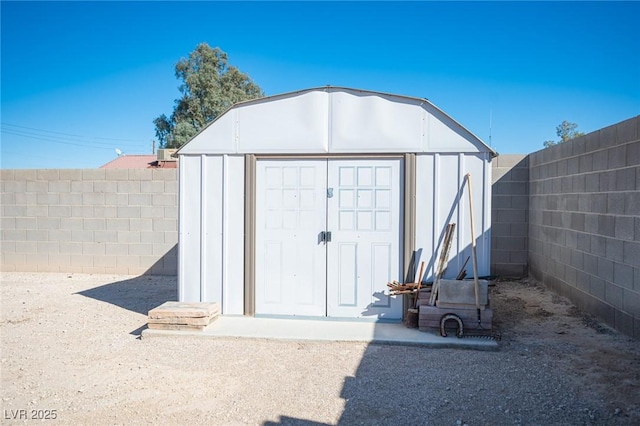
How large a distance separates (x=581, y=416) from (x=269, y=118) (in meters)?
4.66

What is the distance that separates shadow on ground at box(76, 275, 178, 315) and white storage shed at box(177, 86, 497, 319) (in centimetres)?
146

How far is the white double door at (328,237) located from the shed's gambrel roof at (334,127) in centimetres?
23

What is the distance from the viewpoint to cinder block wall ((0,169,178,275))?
9812 mm

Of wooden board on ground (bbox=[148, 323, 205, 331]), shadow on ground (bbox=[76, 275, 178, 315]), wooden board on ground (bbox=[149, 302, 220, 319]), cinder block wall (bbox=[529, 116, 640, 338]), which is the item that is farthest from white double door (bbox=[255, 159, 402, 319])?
cinder block wall (bbox=[529, 116, 640, 338])

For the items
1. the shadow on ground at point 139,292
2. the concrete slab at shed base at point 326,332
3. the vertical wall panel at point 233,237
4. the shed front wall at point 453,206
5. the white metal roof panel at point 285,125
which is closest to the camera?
the concrete slab at shed base at point 326,332

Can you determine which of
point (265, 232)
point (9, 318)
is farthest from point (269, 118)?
point (9, 318)

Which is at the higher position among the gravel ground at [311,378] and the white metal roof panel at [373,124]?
the white metal roof panel at [373,124]

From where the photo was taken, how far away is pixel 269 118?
6.06m

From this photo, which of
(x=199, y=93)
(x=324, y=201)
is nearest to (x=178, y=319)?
(x=324, y=201)

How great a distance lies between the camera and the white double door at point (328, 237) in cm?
589

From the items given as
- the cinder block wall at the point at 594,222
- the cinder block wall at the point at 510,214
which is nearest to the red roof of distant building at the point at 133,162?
the cinder block wall at the point at 510,214

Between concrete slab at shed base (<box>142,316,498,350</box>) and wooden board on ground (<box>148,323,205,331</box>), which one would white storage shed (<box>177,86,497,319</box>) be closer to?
concrete slab at shed base (<box>142,316,498,350</box>)

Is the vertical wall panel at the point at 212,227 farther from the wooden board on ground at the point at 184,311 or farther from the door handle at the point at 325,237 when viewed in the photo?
the door handle at the point at 325,237

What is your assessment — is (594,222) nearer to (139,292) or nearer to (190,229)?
(190,229)
